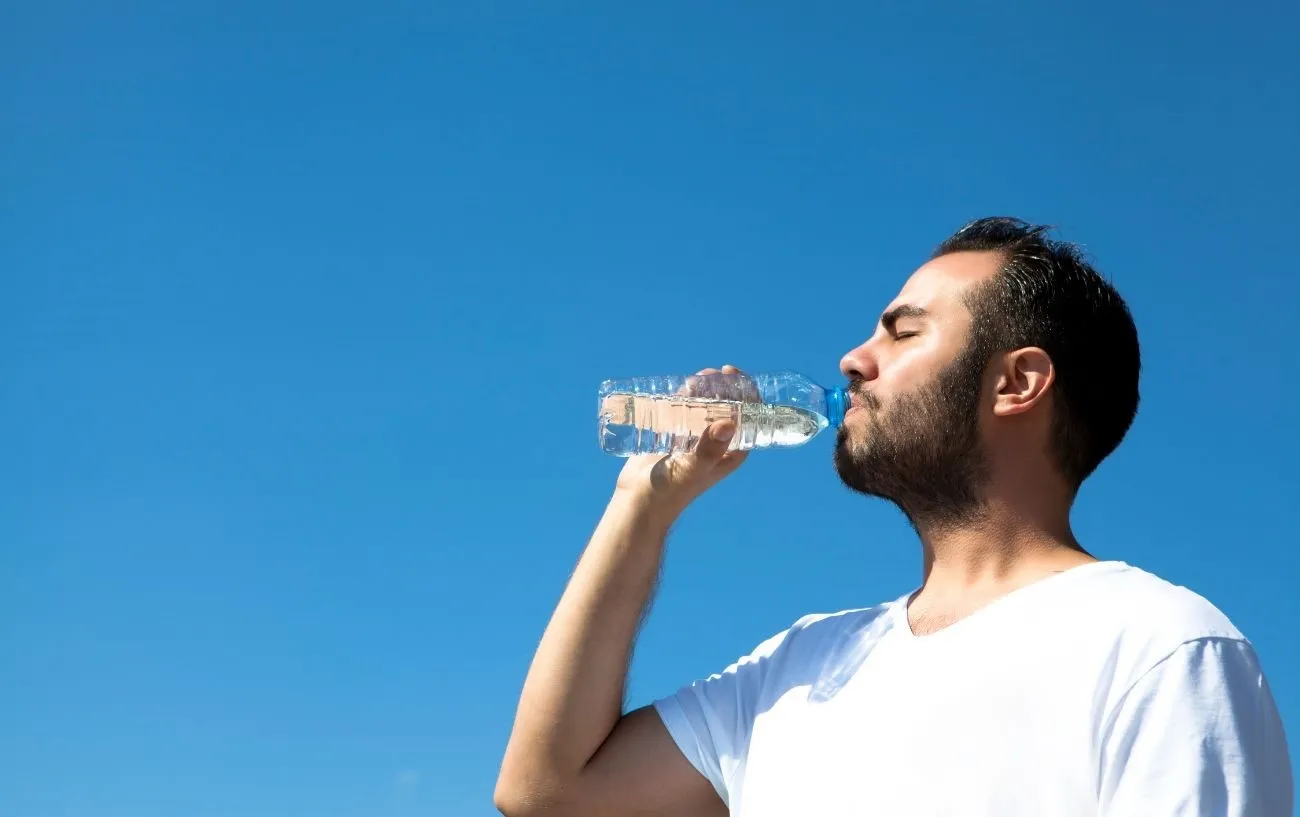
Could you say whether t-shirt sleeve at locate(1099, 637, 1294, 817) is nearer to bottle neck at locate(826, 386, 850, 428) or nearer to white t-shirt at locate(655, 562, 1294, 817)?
white t-shirt at locate(655, 562, 1294, 817)

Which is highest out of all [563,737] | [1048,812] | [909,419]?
[909,419]

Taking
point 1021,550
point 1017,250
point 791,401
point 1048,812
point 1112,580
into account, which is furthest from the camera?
point 791,401

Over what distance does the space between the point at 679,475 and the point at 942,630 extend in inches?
39.4

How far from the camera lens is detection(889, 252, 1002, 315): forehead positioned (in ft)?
13.9

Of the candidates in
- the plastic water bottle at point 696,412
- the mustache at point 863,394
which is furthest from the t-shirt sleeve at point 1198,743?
the plastic water bottle at point 696,412

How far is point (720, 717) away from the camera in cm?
399

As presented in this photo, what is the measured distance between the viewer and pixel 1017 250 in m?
4.40

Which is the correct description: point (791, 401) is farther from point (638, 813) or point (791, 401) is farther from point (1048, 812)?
point (1048, 812)

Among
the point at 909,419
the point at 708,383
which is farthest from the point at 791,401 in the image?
the point at 909,419

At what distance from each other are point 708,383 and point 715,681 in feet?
3.35

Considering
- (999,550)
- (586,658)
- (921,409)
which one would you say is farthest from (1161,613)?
(586,658)

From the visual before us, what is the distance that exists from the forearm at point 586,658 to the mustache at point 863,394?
73cm

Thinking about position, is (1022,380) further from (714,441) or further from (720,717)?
(720,717)

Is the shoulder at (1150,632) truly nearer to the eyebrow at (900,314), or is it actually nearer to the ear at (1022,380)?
the ear at (1022,380)
